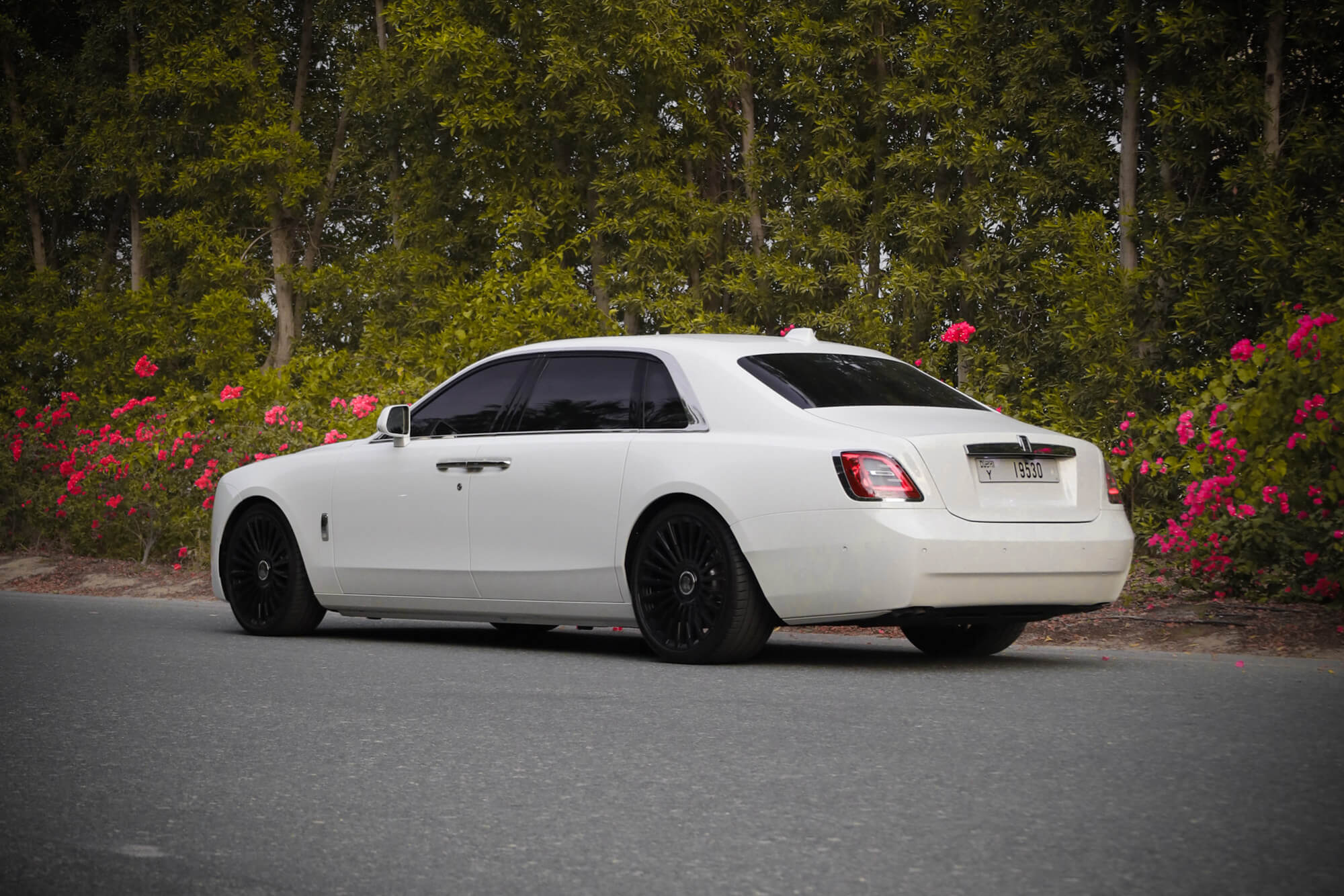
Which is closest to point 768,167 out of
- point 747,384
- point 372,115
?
point 372,115

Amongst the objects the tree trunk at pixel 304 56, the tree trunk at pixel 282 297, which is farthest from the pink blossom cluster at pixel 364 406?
the tree trunk at pixel 304 56

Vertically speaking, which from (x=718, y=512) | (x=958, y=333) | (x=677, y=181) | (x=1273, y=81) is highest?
(x=677, y=181)

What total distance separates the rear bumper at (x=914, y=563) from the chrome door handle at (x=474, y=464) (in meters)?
1.67

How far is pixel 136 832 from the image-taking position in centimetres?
435

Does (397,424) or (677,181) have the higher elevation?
(677,181)

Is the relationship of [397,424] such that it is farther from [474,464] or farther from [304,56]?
[304,56]

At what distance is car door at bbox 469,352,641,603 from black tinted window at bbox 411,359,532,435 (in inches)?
7.0

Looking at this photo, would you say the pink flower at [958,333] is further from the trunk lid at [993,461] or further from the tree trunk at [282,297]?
the tree trunk at [282,297]

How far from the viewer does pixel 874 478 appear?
7211 mm

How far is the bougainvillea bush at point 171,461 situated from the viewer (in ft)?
52.8

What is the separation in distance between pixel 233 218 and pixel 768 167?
46.0ft

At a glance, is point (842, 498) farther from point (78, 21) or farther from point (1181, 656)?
point (78, 21)

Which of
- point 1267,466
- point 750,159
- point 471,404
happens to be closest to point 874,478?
point 1267,466

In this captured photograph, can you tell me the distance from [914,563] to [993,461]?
0.69 metres
